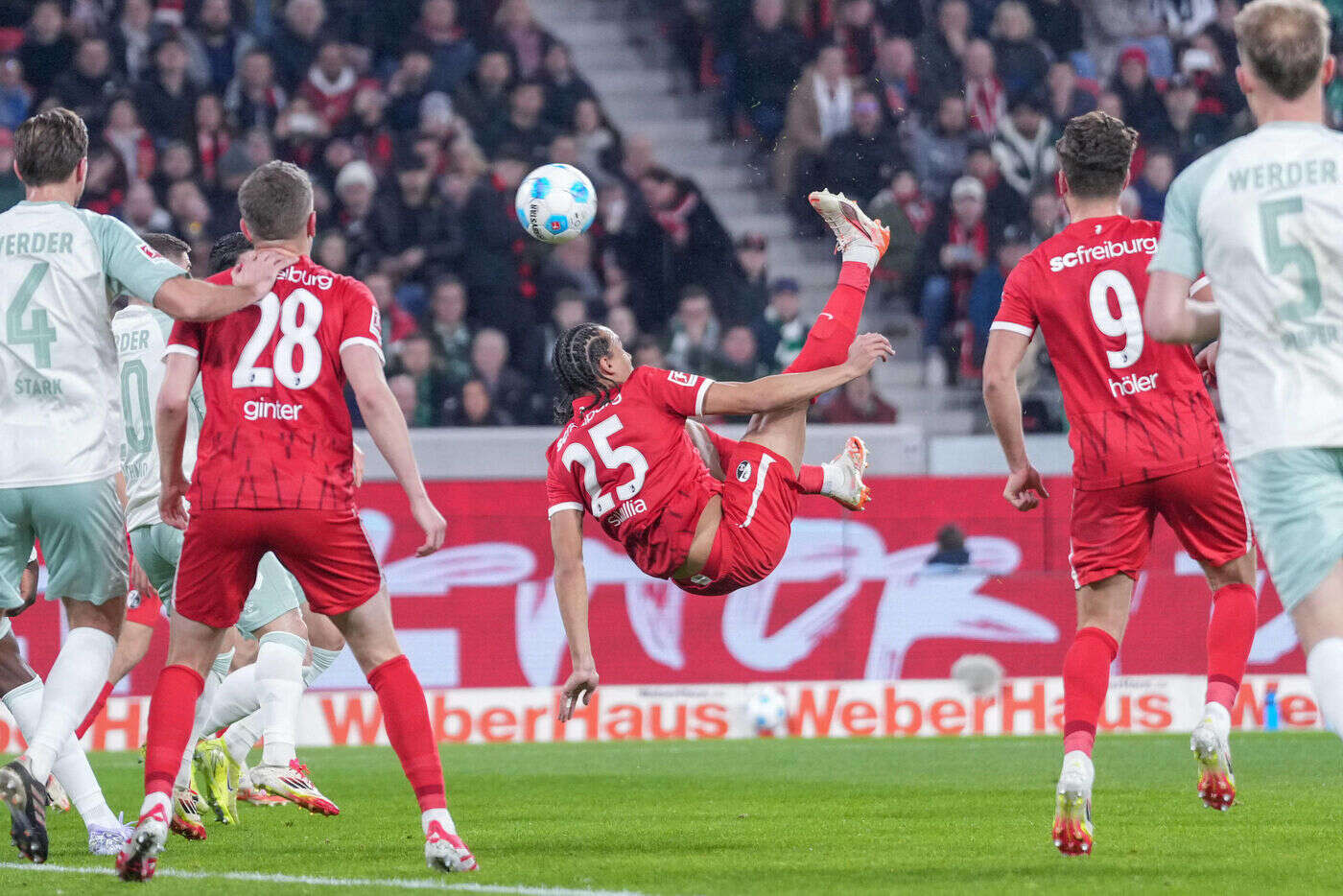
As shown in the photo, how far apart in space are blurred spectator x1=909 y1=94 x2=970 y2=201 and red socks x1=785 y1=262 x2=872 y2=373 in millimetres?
9632

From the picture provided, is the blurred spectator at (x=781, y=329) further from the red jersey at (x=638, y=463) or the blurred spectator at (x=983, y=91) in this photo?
the red jersey at (x=638, y=463)

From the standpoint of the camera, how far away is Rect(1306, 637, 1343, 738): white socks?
14.4 ft

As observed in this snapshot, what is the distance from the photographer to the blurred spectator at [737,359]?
622 inches

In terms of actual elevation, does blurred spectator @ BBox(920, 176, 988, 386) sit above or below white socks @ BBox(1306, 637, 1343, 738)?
above

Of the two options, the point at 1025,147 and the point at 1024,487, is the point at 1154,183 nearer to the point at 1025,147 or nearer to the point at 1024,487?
the point at 1025,147

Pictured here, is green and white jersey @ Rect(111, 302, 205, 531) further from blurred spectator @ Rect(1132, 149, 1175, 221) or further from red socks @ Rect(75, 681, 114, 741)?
blurred spectator @ Rect(1132, 149, 1175, 221)

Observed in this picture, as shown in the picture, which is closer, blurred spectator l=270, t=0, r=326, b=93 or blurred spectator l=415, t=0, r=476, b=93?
blurred spectator l=270, t=0, r=326, b=93

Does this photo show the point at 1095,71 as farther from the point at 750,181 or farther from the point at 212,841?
the point at 212,841

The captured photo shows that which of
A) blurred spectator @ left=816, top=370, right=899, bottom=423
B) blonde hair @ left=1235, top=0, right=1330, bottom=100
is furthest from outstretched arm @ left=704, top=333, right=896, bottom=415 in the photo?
blurred spectator @ left=816, top=370, right=899, bottom=423

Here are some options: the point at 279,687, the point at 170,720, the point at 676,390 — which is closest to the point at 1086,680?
the point at 676,390

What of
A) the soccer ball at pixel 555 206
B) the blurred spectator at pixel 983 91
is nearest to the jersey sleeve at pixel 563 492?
the soccer ball at pixel 555 206

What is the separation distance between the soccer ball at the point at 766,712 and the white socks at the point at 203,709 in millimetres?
5616

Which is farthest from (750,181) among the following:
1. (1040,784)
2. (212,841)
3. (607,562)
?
(212,841)

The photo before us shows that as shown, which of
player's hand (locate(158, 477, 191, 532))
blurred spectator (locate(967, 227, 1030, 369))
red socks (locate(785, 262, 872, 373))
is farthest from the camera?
blurred spectator (locate(967, 227, 1030, 369))
